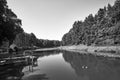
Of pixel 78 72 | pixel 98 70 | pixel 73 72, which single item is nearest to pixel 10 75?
pixel 73 72

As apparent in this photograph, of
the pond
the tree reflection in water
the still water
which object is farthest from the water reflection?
the tree reflection in water

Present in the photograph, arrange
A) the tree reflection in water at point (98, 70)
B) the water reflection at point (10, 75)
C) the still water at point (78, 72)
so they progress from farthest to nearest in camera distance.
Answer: the tree reflection in water at point (98, 70) < the still water at point (78, 72) < the water reflection at point (10, 75)

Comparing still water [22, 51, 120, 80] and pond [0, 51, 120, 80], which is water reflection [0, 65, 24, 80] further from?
still water [22, 51, 120, 80]

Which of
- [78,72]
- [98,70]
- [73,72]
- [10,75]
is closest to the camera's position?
[10,75]

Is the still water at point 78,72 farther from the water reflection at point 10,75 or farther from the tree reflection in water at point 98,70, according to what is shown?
the water reflection at point 10,75

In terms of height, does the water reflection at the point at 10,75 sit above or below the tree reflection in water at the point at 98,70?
above

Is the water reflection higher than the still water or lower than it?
higher

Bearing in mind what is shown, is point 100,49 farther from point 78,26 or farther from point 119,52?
point 78,26

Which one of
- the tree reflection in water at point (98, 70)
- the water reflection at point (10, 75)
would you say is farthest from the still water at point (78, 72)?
the water reflection at point (10, 75)

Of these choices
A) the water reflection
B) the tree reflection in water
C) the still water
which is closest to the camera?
the water reflection

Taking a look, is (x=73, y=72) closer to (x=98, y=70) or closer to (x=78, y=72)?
(x=78, y=72)

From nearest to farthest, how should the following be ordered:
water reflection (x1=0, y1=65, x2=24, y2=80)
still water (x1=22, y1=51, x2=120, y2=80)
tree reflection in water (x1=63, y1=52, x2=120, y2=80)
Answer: water reflection (x1=0, y1=65, x2=24, y2=80)
still water (x1=22, y1=51, x2=120, y2=80)
tree reflection in water (x1=63, y1=52, x2=120, y2=80)

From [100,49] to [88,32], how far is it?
77.2ft

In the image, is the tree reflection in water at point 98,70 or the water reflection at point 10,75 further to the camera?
the tree reflection in water at point 98,70
